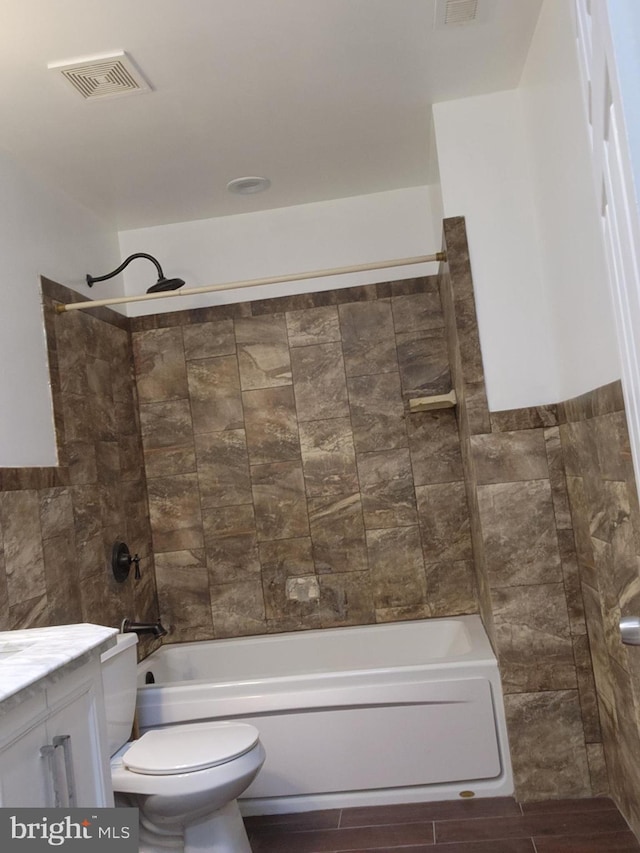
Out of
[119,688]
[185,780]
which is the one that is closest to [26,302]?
[119,688]

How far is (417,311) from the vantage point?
3980 millimetres

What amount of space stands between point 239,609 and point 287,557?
0.37 meters

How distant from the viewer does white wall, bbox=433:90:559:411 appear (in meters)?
3.05

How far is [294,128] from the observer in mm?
3186

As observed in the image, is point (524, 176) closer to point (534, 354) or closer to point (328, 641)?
point (534, 354)

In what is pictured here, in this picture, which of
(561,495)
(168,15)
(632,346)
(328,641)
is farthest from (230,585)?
(632,346)

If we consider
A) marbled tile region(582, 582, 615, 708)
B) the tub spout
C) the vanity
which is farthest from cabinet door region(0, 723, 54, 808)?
marbled tile region(582, 582, 615, 708)

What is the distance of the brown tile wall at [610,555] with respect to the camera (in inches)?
82.1

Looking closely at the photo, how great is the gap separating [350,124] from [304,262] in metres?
0.95

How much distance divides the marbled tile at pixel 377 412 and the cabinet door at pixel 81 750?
7.52ft

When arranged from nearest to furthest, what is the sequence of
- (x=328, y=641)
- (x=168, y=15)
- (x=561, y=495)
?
(x=168, y=15) < (x=561, y=495) < (x=328, y=641)

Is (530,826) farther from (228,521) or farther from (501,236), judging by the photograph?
(501,236)

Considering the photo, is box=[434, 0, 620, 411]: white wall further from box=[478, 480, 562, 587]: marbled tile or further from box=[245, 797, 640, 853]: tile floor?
box=[245, 797, 640, 853]: tile floor

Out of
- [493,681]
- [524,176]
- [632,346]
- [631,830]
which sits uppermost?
[524,176]
